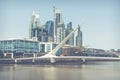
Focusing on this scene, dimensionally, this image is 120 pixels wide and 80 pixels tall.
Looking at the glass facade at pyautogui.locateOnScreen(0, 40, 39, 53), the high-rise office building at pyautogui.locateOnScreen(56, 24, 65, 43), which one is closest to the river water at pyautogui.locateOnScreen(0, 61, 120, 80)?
the glass facade at pyautogui.locateOnScreen(0, 40, 39, 53)

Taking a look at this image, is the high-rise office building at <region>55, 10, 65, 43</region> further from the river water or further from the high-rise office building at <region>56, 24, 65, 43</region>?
the river water

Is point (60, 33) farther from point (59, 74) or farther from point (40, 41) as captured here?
point (59, 74)

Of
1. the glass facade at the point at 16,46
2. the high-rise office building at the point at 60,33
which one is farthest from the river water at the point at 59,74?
the high-rise office building at the point at 60,33

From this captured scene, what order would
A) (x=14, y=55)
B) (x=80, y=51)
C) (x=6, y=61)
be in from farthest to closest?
(x=80, y=51)
(x=14, y=55)
(x=6, y=61)

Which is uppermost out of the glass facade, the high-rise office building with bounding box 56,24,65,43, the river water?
the high-rise office building with bounding box 56,24,65,43

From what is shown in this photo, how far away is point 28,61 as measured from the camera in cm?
1716

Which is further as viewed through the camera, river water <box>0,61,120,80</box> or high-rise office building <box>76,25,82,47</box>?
high-rise office building <box>76,25,82,47</box>

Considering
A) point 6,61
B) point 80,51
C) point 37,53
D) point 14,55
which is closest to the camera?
point 6,61

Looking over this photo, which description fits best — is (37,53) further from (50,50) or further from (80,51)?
(80,51)

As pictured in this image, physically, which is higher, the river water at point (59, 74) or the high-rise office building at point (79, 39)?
the high-rise office building at point (79, 39)

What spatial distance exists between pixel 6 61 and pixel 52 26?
6022 mm

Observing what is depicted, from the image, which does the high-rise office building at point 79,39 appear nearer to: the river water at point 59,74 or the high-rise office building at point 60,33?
the high-rise office building at point 60,33

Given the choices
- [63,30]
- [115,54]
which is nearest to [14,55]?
[63,30]

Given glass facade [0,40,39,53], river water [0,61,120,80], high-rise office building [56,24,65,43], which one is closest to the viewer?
river water [0,61,120,80]
